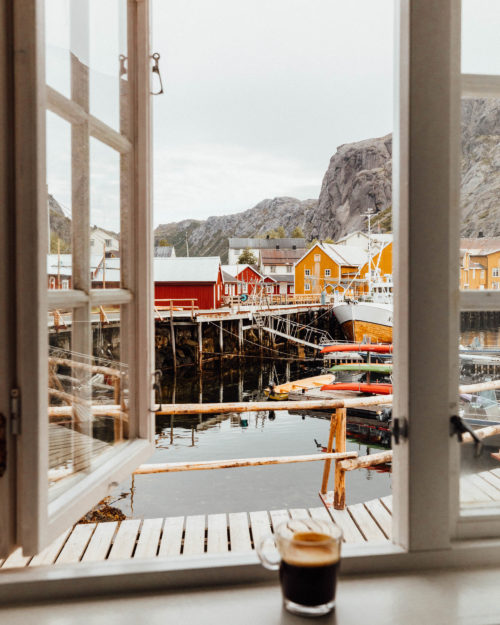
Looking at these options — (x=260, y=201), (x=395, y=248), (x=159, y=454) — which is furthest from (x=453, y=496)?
(x=260, y=201)

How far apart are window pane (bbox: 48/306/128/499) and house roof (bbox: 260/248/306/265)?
4340cm

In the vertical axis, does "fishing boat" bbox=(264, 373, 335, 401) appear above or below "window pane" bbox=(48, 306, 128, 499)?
below

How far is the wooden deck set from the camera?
6.72 feet

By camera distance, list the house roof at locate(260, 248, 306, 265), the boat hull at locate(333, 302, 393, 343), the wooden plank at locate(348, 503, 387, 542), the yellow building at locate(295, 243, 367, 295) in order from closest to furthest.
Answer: the wooden plank at locate(348, 503, 387, 542) → the boat hull at locate(333, 302, 393, 343) → the yellow building at locate(295, 243, 367, 295) → the house roof at locate(260, 248, 306, 265)

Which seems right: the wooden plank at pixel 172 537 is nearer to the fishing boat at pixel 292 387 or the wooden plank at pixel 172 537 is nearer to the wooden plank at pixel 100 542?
the wooden plank at pixel 100 542

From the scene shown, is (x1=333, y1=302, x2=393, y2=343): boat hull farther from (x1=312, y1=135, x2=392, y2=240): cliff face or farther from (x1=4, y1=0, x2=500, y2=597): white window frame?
(x1=312, y1=135, x2=392, y2=240): cliff face

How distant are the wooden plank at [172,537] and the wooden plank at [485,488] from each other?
1.50 meters

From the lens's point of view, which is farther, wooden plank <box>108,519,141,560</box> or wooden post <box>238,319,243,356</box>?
wooden post <box>238,319,243,356</box>

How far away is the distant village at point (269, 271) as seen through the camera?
882mm

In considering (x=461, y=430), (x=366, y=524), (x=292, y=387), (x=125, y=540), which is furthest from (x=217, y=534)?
(x=292, y=387)

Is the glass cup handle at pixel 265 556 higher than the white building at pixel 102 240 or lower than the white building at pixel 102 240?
lower

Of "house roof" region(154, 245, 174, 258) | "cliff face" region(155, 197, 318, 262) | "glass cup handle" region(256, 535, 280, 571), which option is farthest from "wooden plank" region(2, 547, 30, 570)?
"cliff face" region(155, 197, 318, 262)

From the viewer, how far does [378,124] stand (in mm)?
64438

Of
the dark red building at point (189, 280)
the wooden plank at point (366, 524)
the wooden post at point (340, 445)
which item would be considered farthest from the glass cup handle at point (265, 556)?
the dark red building at point (189, 280)
